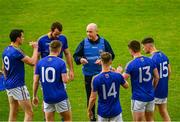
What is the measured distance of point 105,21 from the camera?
79.1ft

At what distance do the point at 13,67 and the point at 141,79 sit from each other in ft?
9.96

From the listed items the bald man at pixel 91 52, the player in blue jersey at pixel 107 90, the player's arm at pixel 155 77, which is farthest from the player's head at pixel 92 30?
the player in blue jersey at pixel 107 90

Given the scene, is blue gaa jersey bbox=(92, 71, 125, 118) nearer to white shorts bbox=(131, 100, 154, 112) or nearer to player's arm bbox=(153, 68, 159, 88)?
white shorts bbox=(131, 100, 154, 112)

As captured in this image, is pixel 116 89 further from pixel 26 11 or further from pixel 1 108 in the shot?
pixel 26 11

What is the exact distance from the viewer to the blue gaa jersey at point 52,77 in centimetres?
1268

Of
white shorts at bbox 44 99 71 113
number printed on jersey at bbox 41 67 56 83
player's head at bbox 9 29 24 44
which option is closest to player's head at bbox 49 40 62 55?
number printed on jersey at bbox 41 67 56 83

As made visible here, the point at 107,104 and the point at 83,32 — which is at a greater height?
the point at 83,32

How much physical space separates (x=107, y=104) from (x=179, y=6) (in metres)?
13.9

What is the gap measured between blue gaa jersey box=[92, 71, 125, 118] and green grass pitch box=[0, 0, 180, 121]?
21.1ft

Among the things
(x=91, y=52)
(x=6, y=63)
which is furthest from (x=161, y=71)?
(x=6, y=63)

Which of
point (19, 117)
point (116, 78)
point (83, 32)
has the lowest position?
point (19, 117)

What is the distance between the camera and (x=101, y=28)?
23406mm

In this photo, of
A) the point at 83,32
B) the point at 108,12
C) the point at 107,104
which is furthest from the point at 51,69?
the point at 108,12

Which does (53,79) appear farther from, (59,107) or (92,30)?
(92,30)
